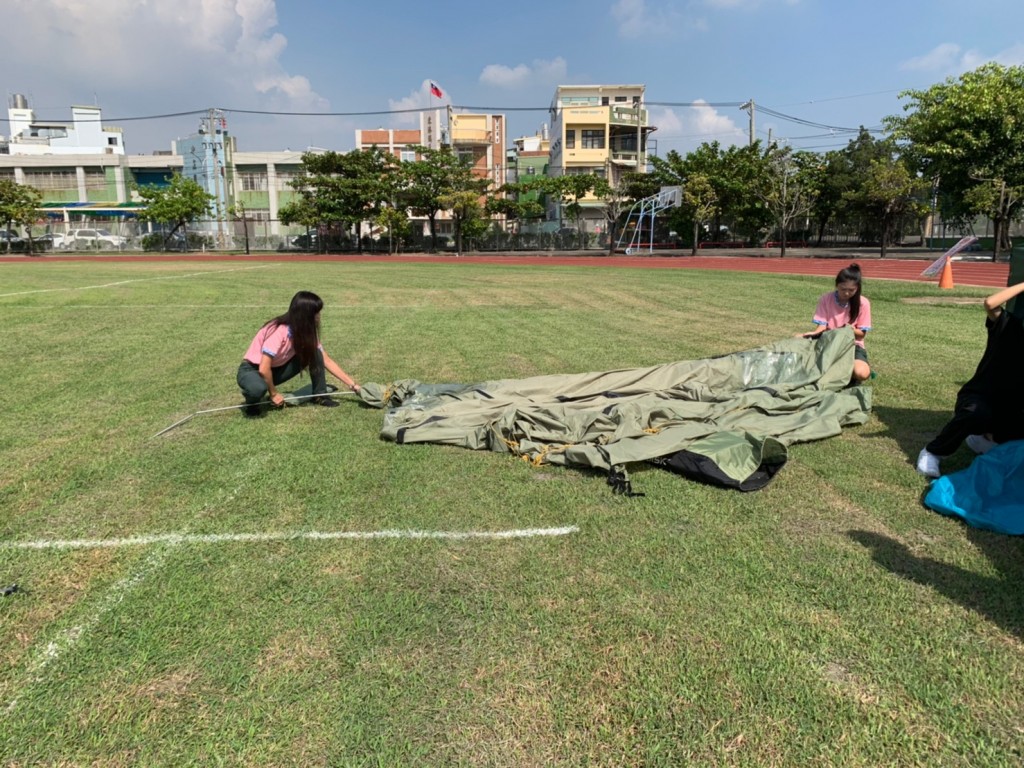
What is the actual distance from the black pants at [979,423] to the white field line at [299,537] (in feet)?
8.05

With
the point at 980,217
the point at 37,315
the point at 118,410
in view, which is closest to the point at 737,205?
the point at 980,217

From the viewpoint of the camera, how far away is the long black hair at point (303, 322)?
5051 millimetres

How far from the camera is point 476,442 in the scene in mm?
4496

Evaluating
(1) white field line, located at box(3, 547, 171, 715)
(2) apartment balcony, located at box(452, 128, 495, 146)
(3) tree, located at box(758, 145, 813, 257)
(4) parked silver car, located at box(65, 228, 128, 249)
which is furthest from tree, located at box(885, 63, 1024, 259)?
(4) parked silver car, located at box(65, 228, 128, 249)

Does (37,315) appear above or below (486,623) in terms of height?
above

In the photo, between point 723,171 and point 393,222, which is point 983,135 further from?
point 393,222

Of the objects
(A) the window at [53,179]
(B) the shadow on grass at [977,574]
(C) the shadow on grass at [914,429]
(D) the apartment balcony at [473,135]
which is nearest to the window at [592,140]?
(D) the apartment balcony at [473,135]

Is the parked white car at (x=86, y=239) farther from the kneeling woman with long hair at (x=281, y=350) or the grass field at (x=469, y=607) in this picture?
the kneeling woman with long hair at (x=281, y=350)

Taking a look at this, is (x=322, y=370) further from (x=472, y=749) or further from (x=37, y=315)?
(x=37, y=315)

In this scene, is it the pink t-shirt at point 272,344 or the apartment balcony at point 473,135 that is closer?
the pink t-shirt at point 272,344

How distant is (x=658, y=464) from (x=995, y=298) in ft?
7.23

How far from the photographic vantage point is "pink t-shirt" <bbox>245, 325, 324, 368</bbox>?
16.8ft

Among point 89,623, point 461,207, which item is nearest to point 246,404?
point 89,623

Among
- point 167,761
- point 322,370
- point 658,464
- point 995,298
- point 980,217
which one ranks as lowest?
point 167,761
